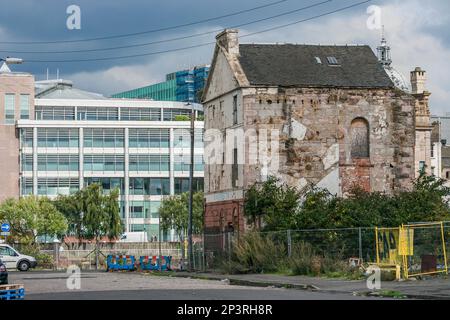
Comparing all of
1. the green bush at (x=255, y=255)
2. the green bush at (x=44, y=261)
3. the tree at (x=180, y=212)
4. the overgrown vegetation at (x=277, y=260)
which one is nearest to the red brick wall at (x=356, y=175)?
the overgrown vegetation at (x=277, y=260)

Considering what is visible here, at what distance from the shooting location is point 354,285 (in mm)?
32406

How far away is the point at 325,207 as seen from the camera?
5300 centimetres

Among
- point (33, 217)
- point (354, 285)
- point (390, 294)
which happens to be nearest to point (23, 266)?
point (354, 285)

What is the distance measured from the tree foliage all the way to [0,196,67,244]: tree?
144 ft

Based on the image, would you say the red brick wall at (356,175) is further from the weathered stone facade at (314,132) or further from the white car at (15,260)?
the white car at (15,260)

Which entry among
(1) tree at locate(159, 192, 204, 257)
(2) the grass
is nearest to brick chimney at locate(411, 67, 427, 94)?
(1) tree at locate(159, 192, 204, 257)

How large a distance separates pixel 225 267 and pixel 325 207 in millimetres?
8031

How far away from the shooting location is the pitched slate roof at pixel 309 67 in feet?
192

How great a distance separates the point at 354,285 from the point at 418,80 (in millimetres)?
69336

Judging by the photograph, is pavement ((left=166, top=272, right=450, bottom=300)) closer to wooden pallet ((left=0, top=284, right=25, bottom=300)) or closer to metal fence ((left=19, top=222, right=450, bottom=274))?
metal fence ((left=19, top=222, right=450, bottom=274))

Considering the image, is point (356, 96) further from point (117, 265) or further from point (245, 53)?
point (117, 265)

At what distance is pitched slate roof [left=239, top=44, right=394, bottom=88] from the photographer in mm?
58406

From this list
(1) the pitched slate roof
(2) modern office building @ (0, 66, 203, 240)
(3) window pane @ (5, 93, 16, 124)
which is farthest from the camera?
(3) window pane @ (5, 93, 16, 124)

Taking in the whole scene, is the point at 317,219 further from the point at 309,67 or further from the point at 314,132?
the point at 309,67
